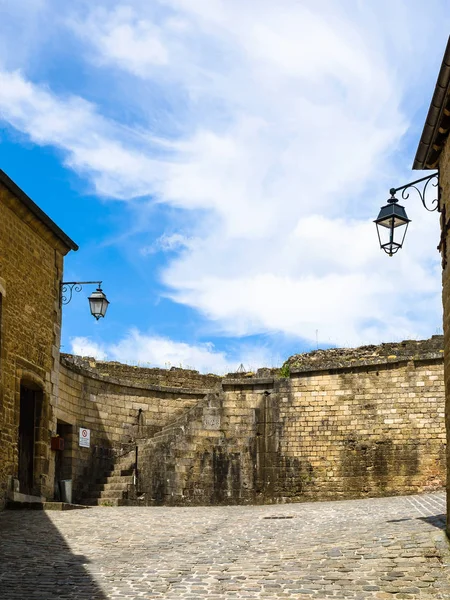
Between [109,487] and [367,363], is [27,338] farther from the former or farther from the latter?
[367,363]

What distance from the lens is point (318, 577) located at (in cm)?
970

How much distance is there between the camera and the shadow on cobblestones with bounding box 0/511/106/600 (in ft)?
30.5

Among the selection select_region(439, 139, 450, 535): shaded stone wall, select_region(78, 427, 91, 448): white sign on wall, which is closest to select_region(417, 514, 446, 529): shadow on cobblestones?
select_region(439, 139, 450, 535): shaded stone wall

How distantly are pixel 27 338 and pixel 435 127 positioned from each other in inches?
369

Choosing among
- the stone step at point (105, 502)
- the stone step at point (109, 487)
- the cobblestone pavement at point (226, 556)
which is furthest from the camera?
the stone step at point (109, 487)

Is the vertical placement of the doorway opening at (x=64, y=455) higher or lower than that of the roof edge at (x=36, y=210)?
lower

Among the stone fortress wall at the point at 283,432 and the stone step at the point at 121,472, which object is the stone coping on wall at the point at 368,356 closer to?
the stone fortress wall at the point at 283,432

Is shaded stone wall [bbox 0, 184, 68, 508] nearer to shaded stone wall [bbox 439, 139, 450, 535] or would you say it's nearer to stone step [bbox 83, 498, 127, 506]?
stone step [bbox 83, 498, 127, 506]

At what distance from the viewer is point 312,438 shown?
22.2 metres

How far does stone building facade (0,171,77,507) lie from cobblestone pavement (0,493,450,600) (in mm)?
1971

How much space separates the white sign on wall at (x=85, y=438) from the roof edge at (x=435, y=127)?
10.8m

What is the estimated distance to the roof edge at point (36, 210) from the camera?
1644 centimetres

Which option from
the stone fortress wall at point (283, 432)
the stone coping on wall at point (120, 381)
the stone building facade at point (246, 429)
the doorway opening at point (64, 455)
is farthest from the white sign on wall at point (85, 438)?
the stone coping on wall at point (120, 381)

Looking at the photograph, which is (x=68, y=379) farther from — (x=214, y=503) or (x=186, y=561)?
(x=186, y=561)
